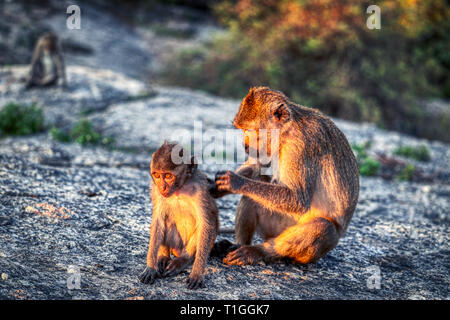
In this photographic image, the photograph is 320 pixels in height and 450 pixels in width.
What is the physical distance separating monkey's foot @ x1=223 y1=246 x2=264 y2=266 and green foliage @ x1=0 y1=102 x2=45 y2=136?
5.59 m

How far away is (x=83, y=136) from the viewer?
7738 millimetres

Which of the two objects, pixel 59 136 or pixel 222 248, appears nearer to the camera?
pixel 222 248

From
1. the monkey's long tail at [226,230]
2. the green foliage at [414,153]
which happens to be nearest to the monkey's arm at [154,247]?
the monkey's long tail at [226,230]

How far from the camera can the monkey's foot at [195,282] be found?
3533 millimetres

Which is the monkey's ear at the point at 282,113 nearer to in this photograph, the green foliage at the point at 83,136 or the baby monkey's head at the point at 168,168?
the baby monkey's head at the point at 168,168

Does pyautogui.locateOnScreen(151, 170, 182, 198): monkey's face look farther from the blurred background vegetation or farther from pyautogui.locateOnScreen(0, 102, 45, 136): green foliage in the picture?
the blurred background vegetation

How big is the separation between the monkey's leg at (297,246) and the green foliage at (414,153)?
574 centimetres

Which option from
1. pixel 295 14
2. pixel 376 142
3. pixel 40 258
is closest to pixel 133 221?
pixel 40 258

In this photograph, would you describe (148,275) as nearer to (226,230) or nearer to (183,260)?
(183,260)

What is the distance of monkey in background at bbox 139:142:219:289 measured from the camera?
3566 millimetres

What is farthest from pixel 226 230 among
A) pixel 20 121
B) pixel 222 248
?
pixel 20 121

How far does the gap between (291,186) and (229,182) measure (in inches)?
20.5

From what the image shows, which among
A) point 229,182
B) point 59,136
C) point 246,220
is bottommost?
point 246,220

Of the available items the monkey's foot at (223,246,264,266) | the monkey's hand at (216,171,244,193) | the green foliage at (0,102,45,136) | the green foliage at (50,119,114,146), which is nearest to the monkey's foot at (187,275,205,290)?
the monkey's foot at (223,246,264,266)
